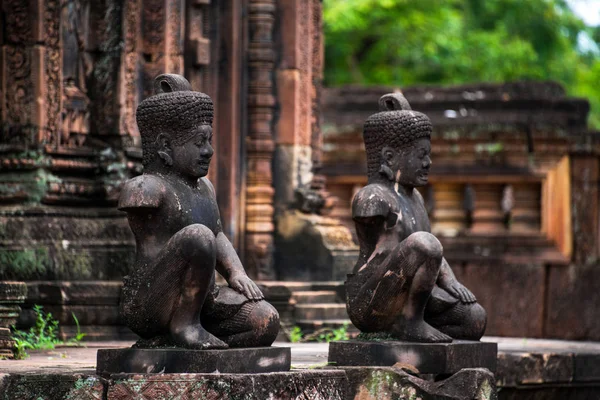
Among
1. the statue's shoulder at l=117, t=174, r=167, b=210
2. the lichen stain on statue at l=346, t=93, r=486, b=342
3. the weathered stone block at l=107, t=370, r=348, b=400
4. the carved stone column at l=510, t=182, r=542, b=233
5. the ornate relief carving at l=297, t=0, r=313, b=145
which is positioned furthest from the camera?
the carved stone column at l=510, t=182, r=542, b=233

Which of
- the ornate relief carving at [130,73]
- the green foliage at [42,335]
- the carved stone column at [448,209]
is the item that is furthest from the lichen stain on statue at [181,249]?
the carved stone column at [448,209]

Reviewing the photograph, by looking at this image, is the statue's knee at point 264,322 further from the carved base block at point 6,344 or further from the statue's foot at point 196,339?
the carved base block at point 6,344

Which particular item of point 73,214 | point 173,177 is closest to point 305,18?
point 73,214

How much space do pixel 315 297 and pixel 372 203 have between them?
13.1ft

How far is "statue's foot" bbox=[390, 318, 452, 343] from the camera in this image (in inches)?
353

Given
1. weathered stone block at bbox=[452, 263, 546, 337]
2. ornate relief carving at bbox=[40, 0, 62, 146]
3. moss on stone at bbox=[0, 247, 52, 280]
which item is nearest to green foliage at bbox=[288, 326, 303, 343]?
moss on stone at bbox=[0, 247, 52, 280]

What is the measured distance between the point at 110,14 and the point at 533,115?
306 inches

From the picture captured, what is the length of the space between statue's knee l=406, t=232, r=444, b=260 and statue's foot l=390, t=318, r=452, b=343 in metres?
0.48

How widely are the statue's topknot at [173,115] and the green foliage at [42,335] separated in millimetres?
2244

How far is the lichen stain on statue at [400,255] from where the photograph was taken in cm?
883

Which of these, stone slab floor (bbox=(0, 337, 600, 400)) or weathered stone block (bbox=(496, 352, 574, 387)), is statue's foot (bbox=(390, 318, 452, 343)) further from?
weathered stone block (bbox=(496, 352, 574, 387))

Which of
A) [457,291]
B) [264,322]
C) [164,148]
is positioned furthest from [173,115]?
[457,291]

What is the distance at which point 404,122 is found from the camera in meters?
9.36

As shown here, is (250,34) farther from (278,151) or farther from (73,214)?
(73,214)
